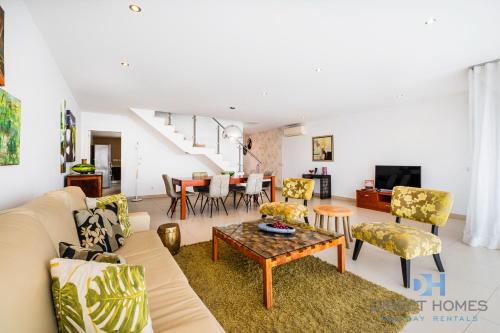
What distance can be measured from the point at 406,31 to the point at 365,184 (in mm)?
4120

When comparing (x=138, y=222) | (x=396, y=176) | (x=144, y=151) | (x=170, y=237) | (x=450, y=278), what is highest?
(x=144, y=151)

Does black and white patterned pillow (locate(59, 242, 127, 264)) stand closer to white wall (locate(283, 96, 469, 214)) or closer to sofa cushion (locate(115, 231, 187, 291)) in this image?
sofa cushion (locate(115, 231, 187, 291))

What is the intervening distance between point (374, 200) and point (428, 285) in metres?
3.44

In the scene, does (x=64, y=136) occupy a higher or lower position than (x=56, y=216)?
higher

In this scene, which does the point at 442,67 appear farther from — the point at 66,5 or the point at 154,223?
the point at 154,223

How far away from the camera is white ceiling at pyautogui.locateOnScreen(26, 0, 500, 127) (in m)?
2.03

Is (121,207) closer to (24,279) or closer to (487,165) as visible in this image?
(24,279)

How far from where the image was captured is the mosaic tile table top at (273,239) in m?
1.91

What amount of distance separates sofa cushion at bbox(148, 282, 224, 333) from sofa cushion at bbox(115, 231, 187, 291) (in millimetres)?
86

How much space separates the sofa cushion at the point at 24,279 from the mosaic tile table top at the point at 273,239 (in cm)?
131

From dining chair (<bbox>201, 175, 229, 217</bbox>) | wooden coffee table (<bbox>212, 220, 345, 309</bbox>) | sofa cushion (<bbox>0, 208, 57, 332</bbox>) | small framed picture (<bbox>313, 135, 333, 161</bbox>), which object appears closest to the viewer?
sofa cushion (<bbox>0, 208, 57, 332</bbox>)

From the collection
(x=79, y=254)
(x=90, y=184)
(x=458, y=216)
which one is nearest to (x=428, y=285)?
(x=79, y=254)

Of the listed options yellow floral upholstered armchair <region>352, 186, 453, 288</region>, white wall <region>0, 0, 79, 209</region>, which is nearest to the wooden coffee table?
yellow floral upholstered armchair <region>352, 186, 453, 288</region>

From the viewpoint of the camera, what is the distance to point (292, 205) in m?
3.47
